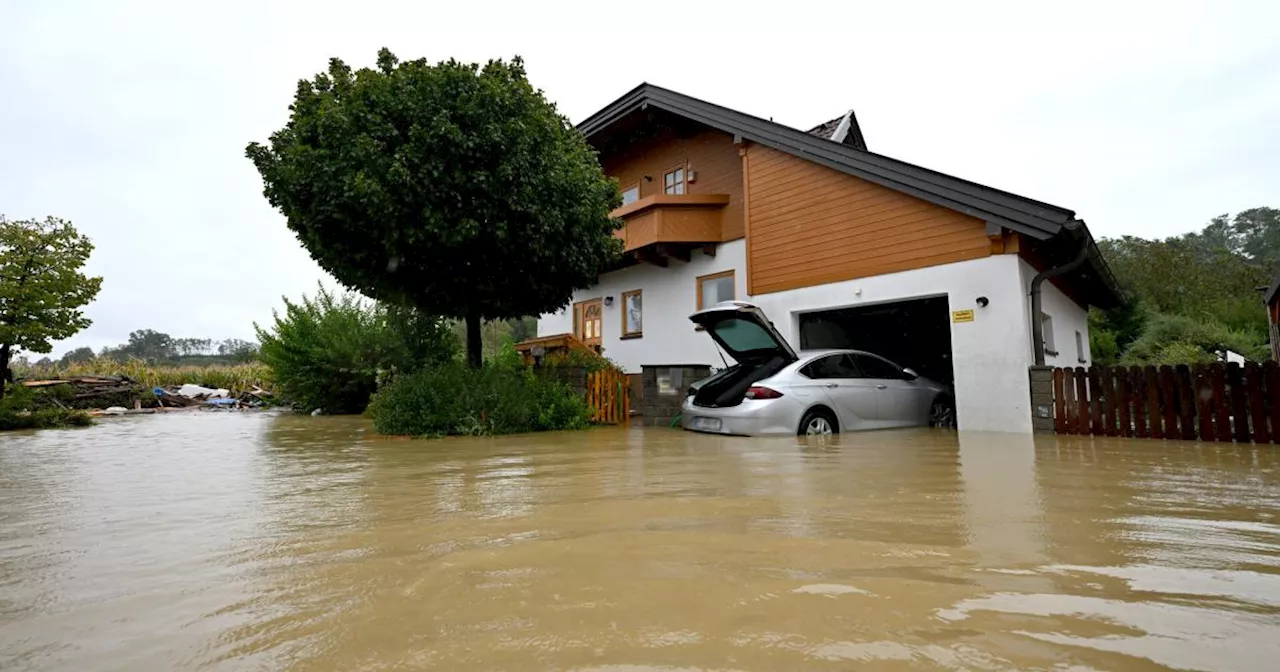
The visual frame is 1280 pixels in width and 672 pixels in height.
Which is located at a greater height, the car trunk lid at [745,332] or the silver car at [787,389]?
the car trunk lid at [745,332]

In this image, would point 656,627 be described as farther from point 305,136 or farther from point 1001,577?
point 305,136

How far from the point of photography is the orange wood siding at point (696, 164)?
13758 mm

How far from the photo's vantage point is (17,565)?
8.45 ft

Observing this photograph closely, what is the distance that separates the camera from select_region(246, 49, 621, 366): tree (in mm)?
8852

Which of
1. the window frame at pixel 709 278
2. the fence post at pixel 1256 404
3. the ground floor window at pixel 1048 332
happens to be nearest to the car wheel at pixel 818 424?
the fence post at pixel 1256 404

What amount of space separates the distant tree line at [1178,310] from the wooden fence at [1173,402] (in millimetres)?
10848

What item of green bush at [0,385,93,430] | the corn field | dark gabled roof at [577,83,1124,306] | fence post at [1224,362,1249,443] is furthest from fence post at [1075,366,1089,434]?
the corn field

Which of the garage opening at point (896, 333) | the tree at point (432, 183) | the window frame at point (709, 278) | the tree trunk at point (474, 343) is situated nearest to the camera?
the tree at point (432, 183)

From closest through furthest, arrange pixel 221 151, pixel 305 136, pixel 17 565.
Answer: pixel 17 565, pixel 305 136, pixel 221 151

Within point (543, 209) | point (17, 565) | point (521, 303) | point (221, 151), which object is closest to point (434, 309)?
point (521, 303)

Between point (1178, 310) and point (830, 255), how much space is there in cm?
2504

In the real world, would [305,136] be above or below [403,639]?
above

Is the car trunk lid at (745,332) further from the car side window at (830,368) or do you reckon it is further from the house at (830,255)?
the house at (830,255)

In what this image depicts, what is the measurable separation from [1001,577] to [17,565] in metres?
4.07
